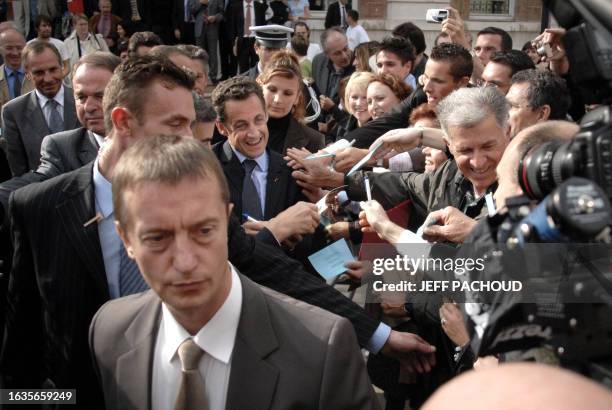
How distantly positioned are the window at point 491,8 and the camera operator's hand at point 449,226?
617 inches

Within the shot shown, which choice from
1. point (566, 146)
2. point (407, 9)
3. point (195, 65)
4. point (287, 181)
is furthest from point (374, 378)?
point (407, 9)

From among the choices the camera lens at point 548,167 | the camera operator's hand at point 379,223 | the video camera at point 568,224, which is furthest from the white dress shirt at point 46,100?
the camera lens at point 548,167

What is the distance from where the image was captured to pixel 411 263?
3.36 m

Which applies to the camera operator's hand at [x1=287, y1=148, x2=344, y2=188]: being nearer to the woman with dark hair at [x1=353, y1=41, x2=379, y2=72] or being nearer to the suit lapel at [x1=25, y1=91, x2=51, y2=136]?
the suit lapel at [x1=25, y1=91, x2=51, y2=136]

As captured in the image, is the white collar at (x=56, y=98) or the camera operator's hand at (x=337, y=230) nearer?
the camera operator's hand at (x=337, y=230)

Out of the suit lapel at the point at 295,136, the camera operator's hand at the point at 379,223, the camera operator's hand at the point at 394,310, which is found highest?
the suit lapel at the point at 295,136

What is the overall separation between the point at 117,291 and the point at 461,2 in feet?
52.8

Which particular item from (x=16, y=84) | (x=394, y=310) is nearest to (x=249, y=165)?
(x=394, y=310)

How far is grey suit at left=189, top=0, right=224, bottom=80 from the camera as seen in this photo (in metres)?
13.6

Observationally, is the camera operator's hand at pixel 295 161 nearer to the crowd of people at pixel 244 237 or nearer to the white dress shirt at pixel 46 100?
the crowd of people at pixel 244 237

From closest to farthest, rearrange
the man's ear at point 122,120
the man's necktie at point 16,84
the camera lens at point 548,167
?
the camera lens at point 548,167
the man's ear at point 122,120
the man's necktie at point 16,84

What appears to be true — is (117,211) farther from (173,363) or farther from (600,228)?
(600,228)

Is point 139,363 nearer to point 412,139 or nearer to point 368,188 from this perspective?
point 368,188

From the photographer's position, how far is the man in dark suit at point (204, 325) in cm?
192
